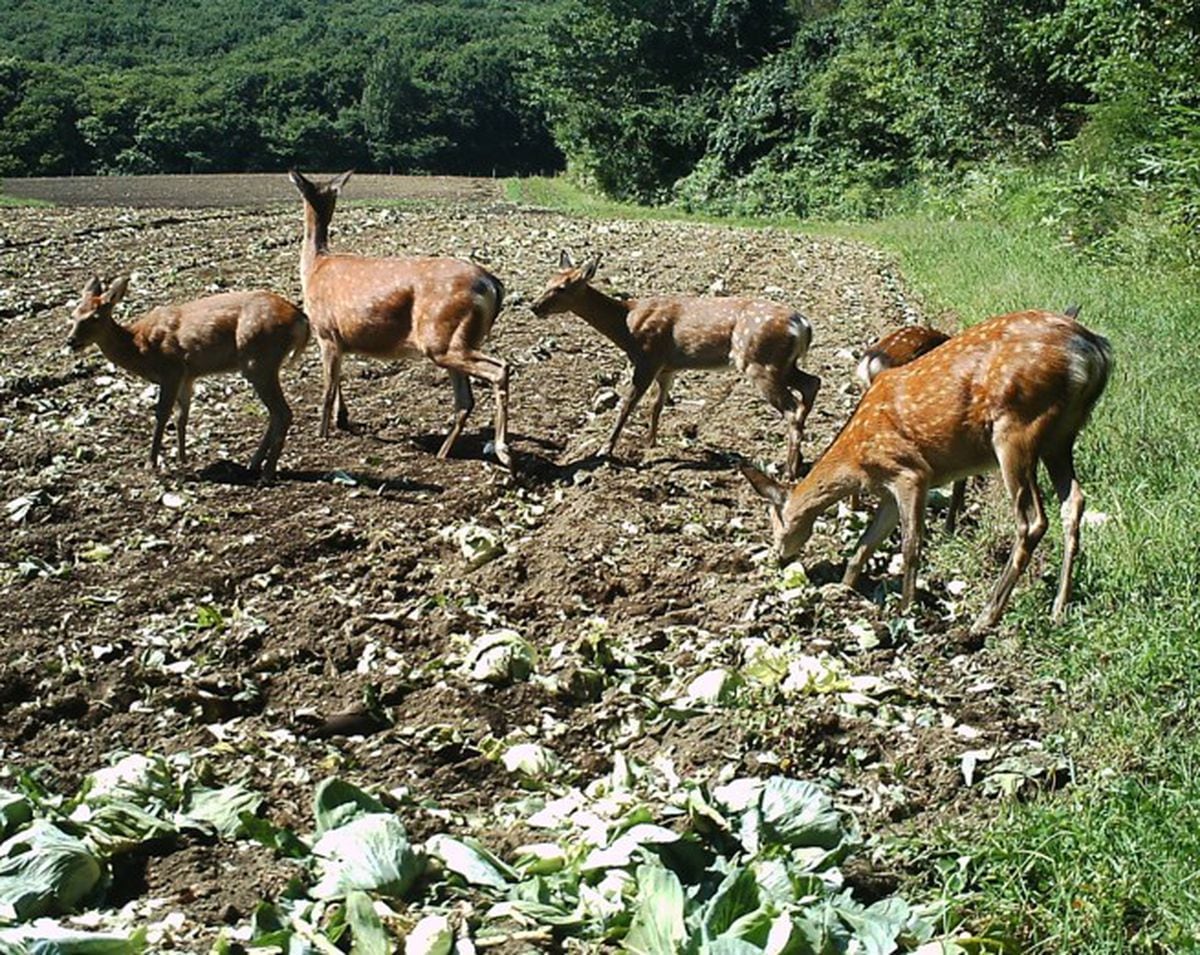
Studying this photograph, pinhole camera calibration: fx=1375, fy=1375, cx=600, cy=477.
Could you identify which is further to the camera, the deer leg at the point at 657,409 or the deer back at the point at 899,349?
the deer leg at the point at 657,409

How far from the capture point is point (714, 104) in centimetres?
4372

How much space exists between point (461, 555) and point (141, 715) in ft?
7.33

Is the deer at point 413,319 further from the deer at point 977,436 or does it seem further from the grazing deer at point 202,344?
the deer at point 977,436

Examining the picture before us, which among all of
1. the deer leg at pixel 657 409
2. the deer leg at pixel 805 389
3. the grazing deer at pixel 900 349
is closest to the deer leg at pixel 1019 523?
the grazing deer at pixel 900 349

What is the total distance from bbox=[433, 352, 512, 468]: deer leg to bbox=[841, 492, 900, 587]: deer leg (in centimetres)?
268

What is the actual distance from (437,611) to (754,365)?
140 inches

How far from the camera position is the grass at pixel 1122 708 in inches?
159

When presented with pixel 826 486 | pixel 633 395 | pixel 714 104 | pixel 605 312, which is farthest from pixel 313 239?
pixel 714 104

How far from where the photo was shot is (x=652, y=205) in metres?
42.8

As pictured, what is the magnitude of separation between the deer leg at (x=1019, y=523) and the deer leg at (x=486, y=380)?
352 centimetres

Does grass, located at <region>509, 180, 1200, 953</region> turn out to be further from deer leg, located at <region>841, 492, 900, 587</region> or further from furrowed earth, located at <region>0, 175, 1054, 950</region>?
deer leg, located at <region>841, 492, 900, 587</region>

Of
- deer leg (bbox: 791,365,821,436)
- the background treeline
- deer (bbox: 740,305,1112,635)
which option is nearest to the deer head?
deer leg (bbox: 791,365,821,436)

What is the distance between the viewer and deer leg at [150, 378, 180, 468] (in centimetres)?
891

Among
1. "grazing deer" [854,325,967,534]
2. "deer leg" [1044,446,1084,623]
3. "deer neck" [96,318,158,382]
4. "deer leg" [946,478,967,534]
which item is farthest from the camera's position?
"deer neck" [96,318,158,382]
